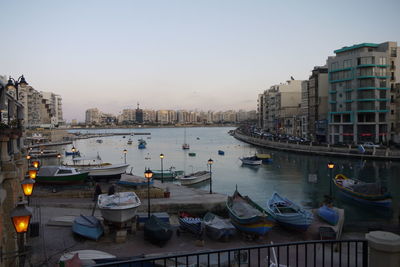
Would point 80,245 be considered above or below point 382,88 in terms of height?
below

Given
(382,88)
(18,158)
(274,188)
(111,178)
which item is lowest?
(274,188)

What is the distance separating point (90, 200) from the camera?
21156mm

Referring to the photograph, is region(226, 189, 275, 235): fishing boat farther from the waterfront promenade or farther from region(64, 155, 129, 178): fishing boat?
the waterfront promenade

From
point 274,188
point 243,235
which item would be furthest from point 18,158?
point 274,188

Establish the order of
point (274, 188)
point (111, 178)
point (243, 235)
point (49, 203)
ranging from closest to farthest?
point (243, 235) < point (49, 203) < point (111, 178) < point (274, 188)

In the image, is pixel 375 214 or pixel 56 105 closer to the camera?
pixel 375 214

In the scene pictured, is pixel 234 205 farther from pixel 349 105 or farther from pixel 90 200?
pixel 349 105

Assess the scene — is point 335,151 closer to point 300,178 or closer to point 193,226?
point 300,178

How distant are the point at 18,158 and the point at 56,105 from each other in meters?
180

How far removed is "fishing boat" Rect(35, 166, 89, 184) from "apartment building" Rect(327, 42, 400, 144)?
5510 centimetres

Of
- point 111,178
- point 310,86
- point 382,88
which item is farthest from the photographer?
point 310,86

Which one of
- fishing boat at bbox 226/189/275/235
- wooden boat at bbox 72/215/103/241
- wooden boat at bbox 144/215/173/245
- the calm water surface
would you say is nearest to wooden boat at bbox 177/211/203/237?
wooden boat at bbox 144/215/173/245

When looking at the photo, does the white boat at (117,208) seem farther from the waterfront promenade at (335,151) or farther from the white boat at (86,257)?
the waterfront promenade at (335,151)

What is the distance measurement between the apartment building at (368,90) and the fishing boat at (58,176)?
55105 millimetres
